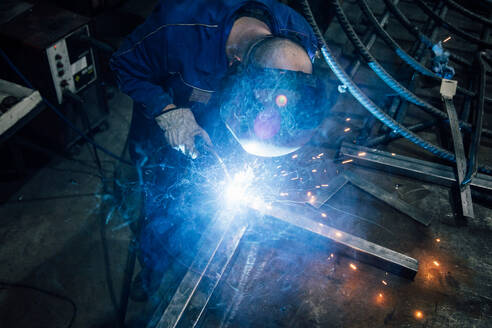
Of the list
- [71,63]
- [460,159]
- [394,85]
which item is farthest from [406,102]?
[71,63]

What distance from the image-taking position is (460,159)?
232 cm

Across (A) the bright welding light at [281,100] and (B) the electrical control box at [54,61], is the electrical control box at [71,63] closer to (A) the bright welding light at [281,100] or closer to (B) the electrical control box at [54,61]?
(B) the electrical control box at [54,61]

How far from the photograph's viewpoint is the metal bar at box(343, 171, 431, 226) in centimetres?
198

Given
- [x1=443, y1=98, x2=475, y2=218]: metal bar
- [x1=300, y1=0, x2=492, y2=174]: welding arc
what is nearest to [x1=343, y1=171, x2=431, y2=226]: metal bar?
[x1=443, y1=98, x2=475, y2=218]: metal bar

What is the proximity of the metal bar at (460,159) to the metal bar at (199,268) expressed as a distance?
145cm

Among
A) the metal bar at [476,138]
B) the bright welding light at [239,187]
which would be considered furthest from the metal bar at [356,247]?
the metal bar at [476,138]

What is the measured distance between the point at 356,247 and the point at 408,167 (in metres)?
0.84

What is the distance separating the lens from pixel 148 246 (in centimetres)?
229

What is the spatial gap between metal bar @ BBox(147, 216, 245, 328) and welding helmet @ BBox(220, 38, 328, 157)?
435mm

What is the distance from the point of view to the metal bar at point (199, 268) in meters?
1.28

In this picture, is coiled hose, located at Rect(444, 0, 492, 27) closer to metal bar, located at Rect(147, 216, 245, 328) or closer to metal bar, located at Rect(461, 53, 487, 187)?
metal bar, located at Rect(461, 53, 487, 187)

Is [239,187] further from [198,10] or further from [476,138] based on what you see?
[476,138]

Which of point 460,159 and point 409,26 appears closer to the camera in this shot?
point 460,159

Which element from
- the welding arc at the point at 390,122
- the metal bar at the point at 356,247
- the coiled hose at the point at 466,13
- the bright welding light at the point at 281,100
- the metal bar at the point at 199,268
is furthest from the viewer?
the coiled hose at the point at 466,13
